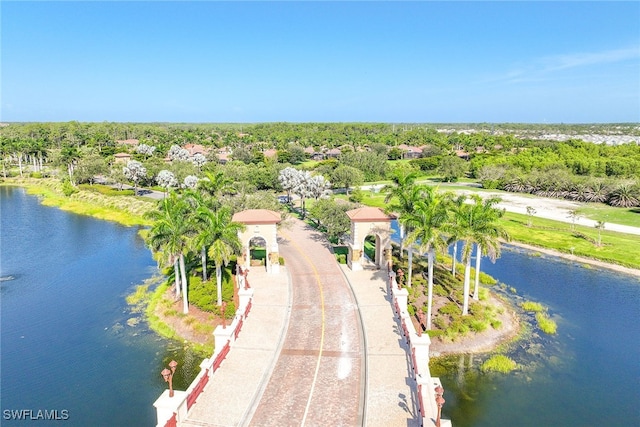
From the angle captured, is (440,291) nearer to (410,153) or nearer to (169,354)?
(169,354)

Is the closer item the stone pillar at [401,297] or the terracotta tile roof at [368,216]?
the stone pillar at [401,297]

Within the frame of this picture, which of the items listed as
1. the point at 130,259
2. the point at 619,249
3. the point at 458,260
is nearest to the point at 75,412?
the point at 130,259

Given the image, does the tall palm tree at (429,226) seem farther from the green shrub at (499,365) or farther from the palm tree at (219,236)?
the palm tree at (219,236)

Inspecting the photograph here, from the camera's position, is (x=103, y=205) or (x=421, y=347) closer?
(x=421, y=347)

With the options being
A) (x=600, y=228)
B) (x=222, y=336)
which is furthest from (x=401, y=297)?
(x=600, y=228)

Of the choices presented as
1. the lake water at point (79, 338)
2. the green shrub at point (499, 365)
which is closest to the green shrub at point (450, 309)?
the green shrub at point (499, 365)

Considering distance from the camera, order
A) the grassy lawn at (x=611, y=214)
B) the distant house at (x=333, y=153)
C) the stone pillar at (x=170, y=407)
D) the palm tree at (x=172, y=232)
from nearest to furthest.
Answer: the stone pillar at (x=170, y=407) < the palm tree at (x=172, y=232) < the grassy lawn at (x=611, y=214) < the distant house at (x=333, y=153)

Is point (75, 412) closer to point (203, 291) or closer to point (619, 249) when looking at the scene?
point (203, 291)

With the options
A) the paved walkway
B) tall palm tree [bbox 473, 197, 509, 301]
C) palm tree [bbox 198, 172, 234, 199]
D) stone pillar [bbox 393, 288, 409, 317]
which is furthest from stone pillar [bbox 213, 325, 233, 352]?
palm tree [bbox 198, 172, 234, 199]
